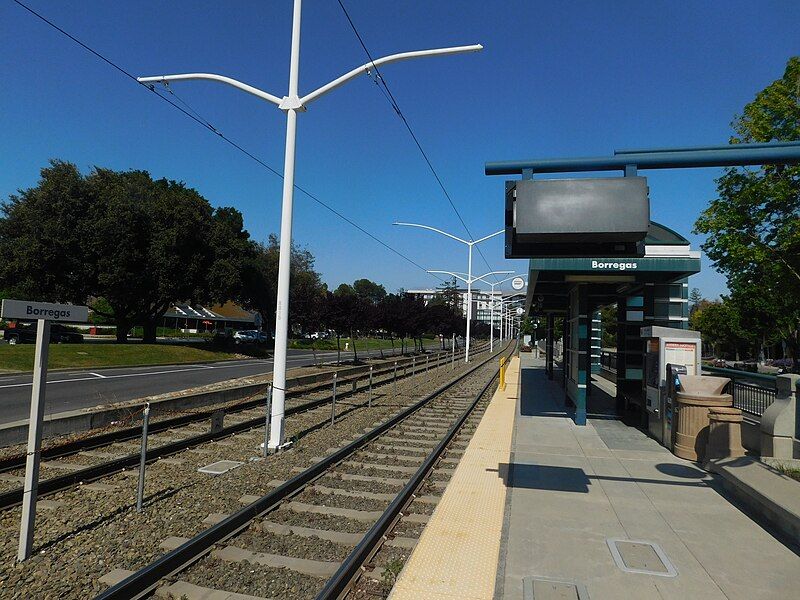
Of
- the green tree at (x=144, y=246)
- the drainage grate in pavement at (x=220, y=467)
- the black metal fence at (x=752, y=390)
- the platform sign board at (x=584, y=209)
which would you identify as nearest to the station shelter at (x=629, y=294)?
the black metal fence at (x=752, y=390)

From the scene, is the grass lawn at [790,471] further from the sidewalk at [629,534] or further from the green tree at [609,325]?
the green tree at [609,325]

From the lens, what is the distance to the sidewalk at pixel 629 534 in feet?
14.8

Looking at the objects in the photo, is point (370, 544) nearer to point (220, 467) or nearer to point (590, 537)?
point (590, 537)

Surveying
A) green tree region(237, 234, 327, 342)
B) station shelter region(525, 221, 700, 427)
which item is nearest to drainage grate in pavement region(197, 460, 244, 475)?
station shelter region(525, 221, 700, 427)

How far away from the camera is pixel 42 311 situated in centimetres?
509

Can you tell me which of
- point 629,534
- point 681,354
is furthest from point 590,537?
point 681,354

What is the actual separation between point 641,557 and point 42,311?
233 inches

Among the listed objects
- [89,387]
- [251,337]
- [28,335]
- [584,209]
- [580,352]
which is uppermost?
[584,209]

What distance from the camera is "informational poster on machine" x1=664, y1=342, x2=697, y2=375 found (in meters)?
10.9

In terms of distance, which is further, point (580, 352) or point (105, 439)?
point (580, 352)

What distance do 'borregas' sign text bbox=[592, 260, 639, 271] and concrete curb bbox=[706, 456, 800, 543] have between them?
4.83 meters

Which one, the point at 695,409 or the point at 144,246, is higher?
the point at 144,246

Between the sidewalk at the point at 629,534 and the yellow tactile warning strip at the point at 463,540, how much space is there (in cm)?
16

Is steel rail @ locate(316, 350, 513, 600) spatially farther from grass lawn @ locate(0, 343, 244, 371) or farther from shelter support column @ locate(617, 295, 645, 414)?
grass lawn @ locate(0, 343, 244, 371)
